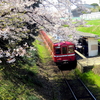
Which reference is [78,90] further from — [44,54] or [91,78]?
[44,54]

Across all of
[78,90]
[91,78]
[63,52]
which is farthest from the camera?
[63,52]

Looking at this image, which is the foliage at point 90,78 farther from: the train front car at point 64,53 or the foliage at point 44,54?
the foliage at point 44,54

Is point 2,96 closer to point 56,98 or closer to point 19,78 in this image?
point 19,78

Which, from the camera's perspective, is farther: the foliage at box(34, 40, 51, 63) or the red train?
the foliage at box(34, 40, 51, 63)

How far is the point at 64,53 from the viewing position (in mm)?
12516

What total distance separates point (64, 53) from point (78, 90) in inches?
167

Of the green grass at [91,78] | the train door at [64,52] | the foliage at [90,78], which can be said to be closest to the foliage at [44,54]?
the train door at [64,52]

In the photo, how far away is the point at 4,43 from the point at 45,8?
7.89ft

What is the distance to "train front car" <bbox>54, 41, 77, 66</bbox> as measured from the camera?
1233 cm

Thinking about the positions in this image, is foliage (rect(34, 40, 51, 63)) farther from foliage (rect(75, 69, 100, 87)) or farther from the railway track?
the railway track

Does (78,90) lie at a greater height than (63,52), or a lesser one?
lesser

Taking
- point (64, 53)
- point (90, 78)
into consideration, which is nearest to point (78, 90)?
Answer: point (90, 78)

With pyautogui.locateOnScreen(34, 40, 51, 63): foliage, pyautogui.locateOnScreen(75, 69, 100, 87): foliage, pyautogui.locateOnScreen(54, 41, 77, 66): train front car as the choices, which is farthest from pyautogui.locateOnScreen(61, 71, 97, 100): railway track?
pyautogui.locateOnScreen(34, 40, 51, 63): foliage

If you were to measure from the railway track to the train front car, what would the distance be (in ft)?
7.85
